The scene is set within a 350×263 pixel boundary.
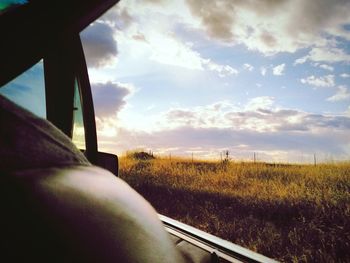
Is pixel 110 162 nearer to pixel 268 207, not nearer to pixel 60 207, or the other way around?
pixel 60 207

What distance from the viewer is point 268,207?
6.94 metres

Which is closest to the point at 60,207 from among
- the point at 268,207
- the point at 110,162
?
the point at 110,162

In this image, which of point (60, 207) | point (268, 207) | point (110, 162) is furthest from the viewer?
point (268, 207)

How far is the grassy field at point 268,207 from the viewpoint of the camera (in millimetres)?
4705

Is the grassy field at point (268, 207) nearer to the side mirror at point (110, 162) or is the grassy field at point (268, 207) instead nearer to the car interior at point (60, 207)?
the side mirror at point (110, 162)

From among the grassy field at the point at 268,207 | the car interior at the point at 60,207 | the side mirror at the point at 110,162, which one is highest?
the side mirror at the point at 110,162

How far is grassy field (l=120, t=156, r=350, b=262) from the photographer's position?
471 centimetres

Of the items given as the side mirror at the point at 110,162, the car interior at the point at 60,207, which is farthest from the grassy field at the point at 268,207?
the car interior at the point at 60,207

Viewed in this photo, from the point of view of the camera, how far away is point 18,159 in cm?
42

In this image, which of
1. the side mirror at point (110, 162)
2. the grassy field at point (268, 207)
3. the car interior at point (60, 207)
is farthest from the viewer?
the grassy field at point (268, 207)

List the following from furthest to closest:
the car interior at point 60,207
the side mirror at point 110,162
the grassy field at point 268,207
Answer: the grassy field at point 268,207, the side mirror at point 110,162, the car interior at point 60,207

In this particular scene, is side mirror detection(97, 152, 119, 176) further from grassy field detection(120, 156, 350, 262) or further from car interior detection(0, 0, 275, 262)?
grassy field detection(120, 156, 350, 262)

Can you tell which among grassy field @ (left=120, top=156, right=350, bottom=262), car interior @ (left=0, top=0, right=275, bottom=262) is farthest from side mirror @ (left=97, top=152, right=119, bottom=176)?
grassy field @ (left=120, top=156, right=350, bottom=262)

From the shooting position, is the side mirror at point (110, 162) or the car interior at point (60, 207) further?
the side mirror at point (110, 162)
